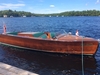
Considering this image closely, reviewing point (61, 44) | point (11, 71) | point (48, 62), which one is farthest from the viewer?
point (61, 44)

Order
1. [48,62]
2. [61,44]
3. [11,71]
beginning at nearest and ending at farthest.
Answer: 1. [11,71]
2. [48,62]
3. [61,44]

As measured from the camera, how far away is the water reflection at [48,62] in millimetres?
9938

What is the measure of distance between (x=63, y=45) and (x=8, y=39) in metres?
6.15

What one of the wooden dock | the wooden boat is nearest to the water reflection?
the wooden boat

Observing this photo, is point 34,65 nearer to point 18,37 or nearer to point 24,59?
point 24,59

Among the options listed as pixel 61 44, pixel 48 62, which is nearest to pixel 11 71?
pixel 48 62

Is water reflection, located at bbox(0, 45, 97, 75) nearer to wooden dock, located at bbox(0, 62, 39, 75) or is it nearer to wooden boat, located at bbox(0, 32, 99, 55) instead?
wooden boat, located at bbox(0, 32, 99, 55)

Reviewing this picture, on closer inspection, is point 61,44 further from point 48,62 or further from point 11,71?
point 11,71

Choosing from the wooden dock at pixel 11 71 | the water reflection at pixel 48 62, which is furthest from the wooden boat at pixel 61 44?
the wooden dock at pixel 11 71

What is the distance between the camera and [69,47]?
12250mm

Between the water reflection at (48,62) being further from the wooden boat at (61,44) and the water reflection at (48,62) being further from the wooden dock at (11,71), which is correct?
the wooden dock at (11,71)

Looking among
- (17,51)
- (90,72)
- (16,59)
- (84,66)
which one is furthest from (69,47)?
(17,51)

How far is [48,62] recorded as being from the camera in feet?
37.9

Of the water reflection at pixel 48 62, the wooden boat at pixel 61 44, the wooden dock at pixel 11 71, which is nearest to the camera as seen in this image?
the wooden dock at pixel 11 71
